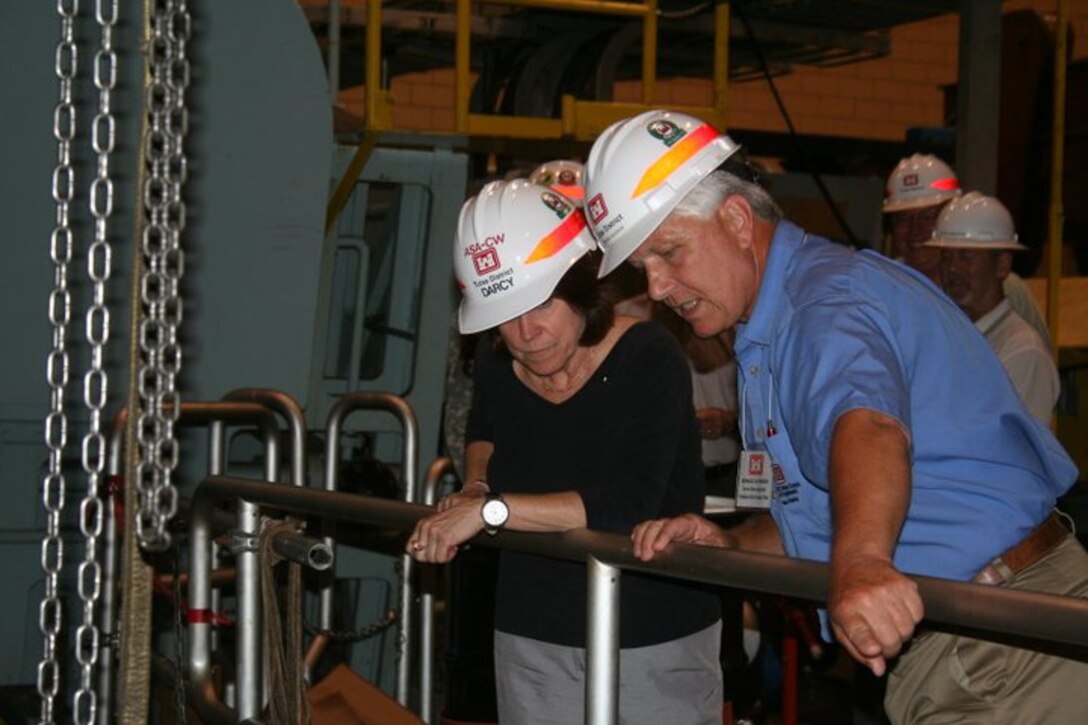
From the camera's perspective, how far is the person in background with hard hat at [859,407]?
215 centimetres

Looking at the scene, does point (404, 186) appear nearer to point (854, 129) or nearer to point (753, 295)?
point (753, 295)

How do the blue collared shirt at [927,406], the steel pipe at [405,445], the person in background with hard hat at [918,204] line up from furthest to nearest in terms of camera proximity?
the person in background with hard hat at [918,204] → the steel pipe at [405,445] → the blue collared shirt at [927,406]

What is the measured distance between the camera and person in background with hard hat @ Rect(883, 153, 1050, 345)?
604cm

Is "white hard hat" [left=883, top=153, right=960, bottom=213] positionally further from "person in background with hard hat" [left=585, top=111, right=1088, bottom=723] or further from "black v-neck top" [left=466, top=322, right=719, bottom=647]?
"person in background with hard hat" [left=585, top=111, right=1088, bottom=723]

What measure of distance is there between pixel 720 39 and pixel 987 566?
455 cm

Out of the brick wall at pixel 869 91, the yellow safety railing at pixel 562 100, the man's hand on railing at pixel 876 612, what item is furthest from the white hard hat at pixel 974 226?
the brick wall at pixel 869 91

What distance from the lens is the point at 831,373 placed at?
214 cm

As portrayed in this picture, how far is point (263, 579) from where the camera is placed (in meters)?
3.43

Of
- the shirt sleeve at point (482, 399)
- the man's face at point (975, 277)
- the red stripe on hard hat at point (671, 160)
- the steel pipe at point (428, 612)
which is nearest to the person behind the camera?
the red stripe on hard hat at point (671, 160)

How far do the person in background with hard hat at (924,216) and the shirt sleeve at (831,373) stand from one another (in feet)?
12.5

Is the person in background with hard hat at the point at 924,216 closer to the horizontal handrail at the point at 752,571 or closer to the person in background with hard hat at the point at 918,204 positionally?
the person in background with hard hat at the point at 918,204

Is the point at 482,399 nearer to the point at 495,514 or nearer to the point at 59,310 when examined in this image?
the point at 495,514

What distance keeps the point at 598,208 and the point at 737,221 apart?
277mm

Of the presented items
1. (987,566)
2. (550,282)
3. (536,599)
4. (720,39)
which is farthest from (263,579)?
(720,39)
